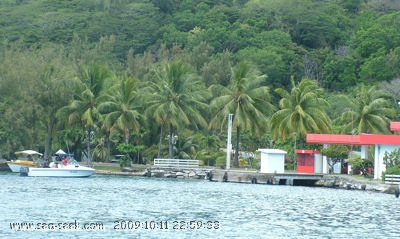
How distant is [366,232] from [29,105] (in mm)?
44376

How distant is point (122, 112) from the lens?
3044 inches

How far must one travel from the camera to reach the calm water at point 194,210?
37.0m

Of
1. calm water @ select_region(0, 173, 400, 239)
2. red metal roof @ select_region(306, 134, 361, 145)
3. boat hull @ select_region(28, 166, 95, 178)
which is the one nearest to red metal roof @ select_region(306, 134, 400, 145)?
red metal roof @ select_region(306, 134, 361, 145)

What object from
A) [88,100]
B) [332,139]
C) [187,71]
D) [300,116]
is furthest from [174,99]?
[332,139]

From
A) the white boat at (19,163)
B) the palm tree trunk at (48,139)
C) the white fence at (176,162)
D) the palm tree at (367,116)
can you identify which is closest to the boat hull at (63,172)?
the white boat at (19,163)

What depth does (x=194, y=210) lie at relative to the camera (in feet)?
148

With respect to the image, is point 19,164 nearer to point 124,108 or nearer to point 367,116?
point 124,108

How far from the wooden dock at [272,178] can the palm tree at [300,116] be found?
617 centimetres

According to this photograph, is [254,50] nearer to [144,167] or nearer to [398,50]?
[398,50]

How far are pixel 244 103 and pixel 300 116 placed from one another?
194 inches

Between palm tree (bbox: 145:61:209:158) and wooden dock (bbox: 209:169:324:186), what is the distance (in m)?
9.18

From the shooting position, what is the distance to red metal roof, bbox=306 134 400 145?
208 feet

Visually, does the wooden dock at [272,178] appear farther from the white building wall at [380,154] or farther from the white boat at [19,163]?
the white boat at [19,163]
